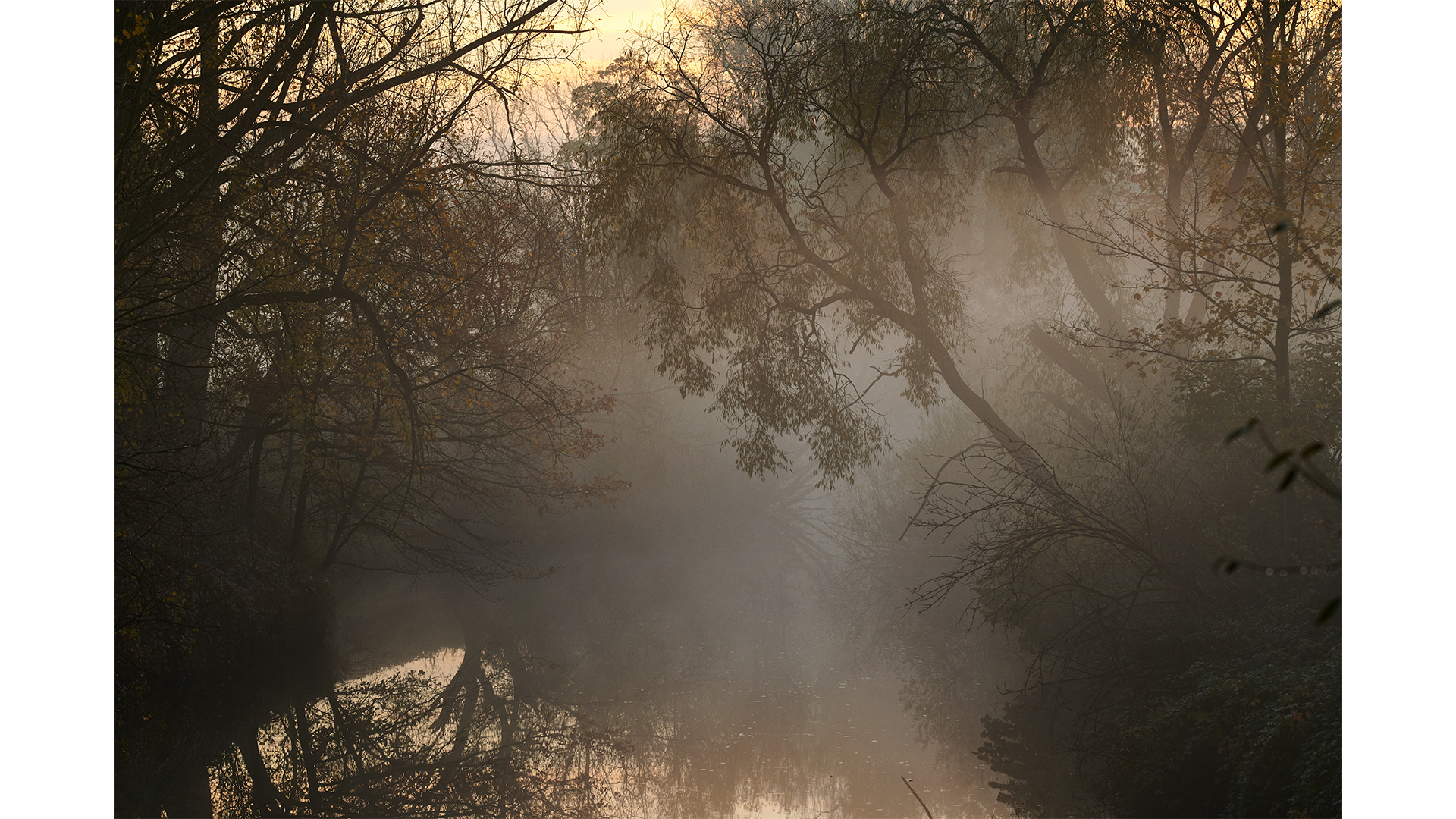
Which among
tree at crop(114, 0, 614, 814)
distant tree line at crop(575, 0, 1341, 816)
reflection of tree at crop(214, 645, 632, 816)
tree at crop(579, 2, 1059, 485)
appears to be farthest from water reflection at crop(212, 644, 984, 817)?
tree at crop(579, 2, 1059, 485)

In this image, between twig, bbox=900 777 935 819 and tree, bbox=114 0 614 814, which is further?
twig, bbox=900 777 935 819

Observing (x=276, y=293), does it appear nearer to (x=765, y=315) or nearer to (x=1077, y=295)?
(x=765, y=315)

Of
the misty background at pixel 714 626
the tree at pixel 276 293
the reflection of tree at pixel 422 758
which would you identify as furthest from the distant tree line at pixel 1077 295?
the reflection of tree at pixel 422 758

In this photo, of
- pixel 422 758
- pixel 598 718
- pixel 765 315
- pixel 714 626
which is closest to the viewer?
pixel 422 758

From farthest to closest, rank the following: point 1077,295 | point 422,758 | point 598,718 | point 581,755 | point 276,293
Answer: point 1077,295
point 598,718
point 581,755
point 422,758
point 276,293

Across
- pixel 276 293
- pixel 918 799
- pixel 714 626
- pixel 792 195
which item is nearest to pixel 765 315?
pixel 792 195

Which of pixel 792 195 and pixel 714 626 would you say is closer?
pixel 792 195

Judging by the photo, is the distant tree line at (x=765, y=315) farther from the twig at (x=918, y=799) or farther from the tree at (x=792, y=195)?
the twig at (x=918, y=799)

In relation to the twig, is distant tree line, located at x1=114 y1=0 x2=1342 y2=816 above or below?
above

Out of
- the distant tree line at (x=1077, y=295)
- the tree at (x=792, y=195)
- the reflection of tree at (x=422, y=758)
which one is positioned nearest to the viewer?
the distant tree line at (x=1077, y=295)

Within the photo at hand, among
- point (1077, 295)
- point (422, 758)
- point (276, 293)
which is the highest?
point (1077, 295)

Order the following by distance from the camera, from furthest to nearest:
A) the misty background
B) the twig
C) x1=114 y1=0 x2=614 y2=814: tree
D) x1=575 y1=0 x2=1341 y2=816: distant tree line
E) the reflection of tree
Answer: the misty background, the reflection of tree, the twig, x1=575 y1=0 x2=1341 y2=816: distant tree line, x1=114 y1=0 x2=614 y2=814: tree

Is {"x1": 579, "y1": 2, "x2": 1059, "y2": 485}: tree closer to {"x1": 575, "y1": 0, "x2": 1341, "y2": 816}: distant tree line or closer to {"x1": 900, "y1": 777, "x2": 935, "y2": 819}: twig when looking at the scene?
{"x1": 575, "y1": 0, "x2": 1341, "y2": 816}: distant tree line
